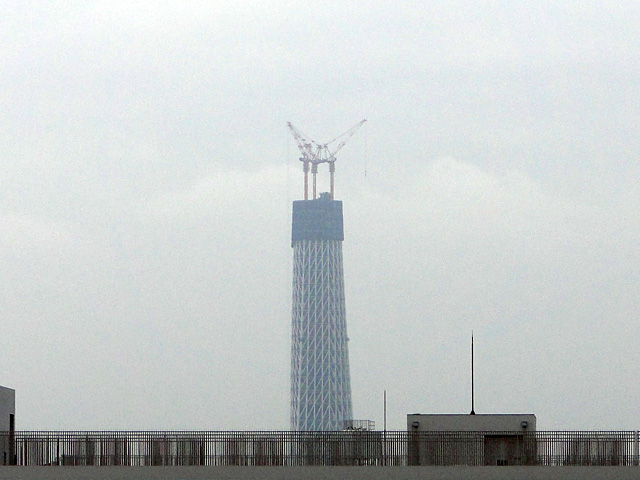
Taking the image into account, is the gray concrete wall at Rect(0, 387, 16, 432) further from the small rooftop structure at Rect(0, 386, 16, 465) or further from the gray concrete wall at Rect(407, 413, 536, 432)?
the gray concrete wall at Rect(407, 413, 536, 432)

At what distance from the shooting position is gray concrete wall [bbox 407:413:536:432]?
7481 centimetres

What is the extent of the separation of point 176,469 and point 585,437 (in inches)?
761

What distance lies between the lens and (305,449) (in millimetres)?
Answer: 69625

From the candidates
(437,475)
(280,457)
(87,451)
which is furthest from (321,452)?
(87,451)

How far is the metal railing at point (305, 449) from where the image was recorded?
6838 centimetres

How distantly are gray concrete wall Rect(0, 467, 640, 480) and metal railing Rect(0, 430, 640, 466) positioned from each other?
2.19 metres

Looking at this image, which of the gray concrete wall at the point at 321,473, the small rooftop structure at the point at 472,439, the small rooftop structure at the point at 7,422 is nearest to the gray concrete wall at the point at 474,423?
the small rooftop structure at the point at 472,439

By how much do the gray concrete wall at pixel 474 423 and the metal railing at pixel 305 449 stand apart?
13.2 feet

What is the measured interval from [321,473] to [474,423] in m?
12.2

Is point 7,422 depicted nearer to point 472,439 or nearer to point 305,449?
point 305,449

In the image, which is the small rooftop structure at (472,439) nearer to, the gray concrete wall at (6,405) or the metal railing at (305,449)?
the metal railing at (305,449)

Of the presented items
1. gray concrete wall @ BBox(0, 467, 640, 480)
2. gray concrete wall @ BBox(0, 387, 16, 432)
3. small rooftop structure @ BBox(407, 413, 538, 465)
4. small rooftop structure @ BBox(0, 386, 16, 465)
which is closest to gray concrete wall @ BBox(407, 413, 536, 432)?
small rooftop structure @ BBox(407, 413, 538, 465)

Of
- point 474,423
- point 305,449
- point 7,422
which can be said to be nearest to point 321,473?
point 305,449

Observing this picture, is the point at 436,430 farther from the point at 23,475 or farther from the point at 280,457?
the point at 23,475
